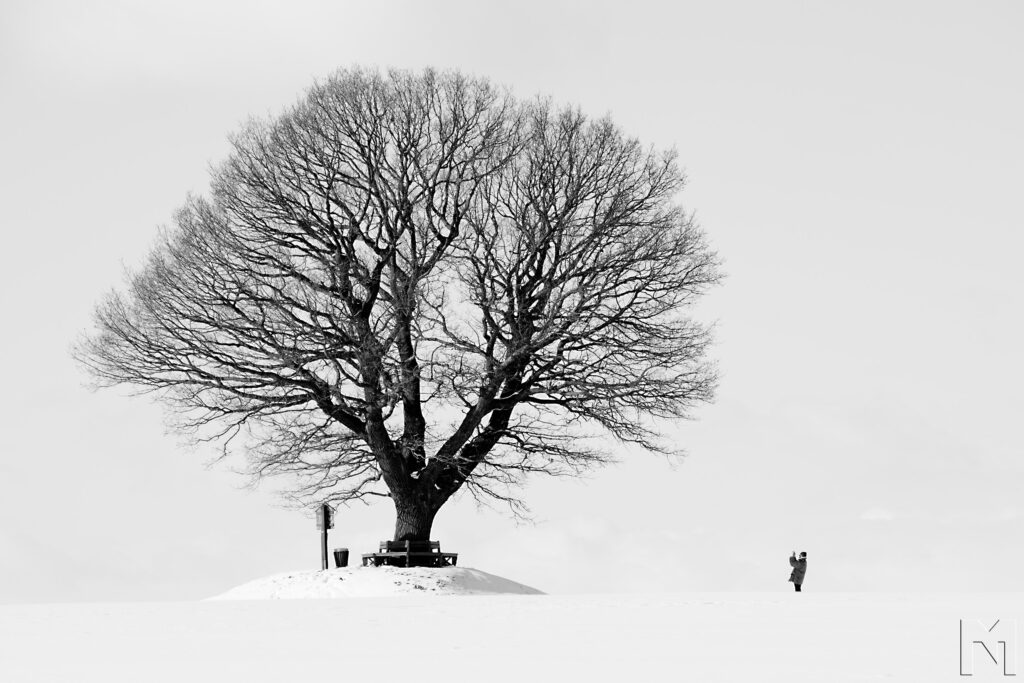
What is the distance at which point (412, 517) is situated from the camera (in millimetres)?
30156

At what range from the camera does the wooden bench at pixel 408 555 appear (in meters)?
29.8

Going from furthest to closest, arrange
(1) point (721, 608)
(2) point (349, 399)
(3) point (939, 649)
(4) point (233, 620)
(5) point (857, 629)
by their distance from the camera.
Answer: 1. (2) point (349, 399)
2. (1) point (721, 608)
3. (4) point (233, 620)
4. (5) point (857, 629)
5. (3) point (939, 649)

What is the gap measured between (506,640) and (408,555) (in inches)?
546

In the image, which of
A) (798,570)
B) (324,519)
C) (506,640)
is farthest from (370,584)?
(506,640)

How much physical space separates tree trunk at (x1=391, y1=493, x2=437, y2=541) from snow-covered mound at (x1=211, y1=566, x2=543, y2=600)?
1.42 metres

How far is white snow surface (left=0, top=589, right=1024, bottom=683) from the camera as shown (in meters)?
13.3

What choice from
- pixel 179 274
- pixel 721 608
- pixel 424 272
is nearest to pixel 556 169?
pixel 424 272

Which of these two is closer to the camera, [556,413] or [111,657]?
[111,657]

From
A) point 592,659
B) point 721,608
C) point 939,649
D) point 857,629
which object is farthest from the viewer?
point 721,608

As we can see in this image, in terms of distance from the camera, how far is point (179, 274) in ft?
97.7

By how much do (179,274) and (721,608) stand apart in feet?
49.7

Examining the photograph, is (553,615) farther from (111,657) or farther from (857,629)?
(111,657)

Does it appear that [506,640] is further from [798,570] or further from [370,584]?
[798,570]

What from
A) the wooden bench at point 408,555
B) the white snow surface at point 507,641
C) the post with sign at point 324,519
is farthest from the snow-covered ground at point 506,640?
the post with sign at point 324,519
